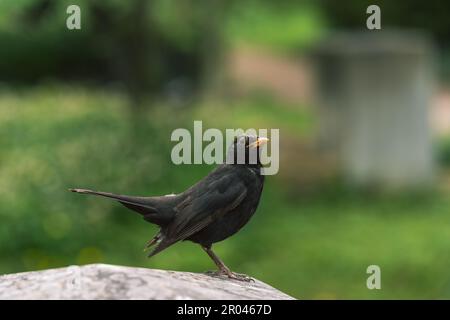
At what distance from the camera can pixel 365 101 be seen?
470 inches

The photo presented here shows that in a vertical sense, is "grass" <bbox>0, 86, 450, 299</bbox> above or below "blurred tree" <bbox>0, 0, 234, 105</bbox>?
below

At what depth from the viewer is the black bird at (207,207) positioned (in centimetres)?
343

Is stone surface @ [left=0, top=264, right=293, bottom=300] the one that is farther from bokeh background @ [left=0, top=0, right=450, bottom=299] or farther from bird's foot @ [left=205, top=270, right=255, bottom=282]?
bokeh background @ [left=0, top=0, right=450, bottom=299]

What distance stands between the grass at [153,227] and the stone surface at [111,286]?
4297mm

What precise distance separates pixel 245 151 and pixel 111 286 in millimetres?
850

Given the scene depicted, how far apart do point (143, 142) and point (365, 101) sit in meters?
3.79

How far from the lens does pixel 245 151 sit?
11.8ft

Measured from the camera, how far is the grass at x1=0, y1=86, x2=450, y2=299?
7891 mm

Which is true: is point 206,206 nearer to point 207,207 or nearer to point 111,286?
point 207,207

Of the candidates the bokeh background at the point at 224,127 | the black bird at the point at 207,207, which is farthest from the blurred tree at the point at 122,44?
the black bird at the point at 207,207

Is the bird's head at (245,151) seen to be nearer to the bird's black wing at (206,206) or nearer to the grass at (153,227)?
the bird's black wing at (206,206)

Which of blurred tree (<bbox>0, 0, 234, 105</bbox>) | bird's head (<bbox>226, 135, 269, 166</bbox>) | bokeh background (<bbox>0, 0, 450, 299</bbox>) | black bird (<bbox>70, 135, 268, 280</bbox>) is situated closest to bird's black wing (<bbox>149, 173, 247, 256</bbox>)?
black bird (<bbox>70, 135, 268, 280</bbox>)

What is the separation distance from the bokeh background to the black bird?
4195 millimetres

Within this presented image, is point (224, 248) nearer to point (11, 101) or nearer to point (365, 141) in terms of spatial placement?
point (365, 141)
